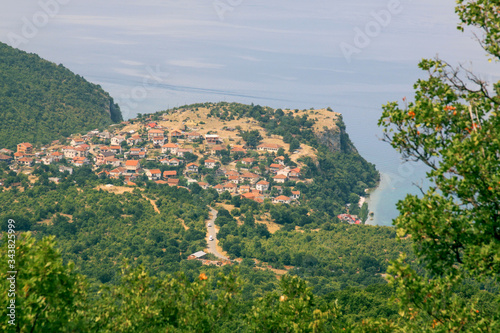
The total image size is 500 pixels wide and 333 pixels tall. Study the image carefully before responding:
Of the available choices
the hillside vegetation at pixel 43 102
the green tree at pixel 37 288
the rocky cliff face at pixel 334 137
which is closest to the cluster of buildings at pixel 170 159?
the hillside vegetation at pixel 43 102

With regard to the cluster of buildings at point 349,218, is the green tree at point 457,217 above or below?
above

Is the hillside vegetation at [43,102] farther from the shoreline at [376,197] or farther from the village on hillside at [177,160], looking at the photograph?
the shoreline at [376,197]

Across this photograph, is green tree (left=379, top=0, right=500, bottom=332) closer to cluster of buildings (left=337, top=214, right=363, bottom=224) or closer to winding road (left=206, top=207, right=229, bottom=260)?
winding road (left=206, top=207, right=229, bottom=260)

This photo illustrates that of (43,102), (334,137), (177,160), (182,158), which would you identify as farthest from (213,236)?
(43,102)

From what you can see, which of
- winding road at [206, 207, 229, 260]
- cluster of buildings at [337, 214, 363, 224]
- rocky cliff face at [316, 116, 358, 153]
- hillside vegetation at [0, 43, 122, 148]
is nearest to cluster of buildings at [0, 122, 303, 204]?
cluster of buildings at [337, 214, 363, 224]

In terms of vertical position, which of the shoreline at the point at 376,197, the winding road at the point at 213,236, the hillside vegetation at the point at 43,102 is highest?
the hillside vegetation at the point at 43,102

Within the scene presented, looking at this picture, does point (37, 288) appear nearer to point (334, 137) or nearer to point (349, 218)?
point (349, 218)
